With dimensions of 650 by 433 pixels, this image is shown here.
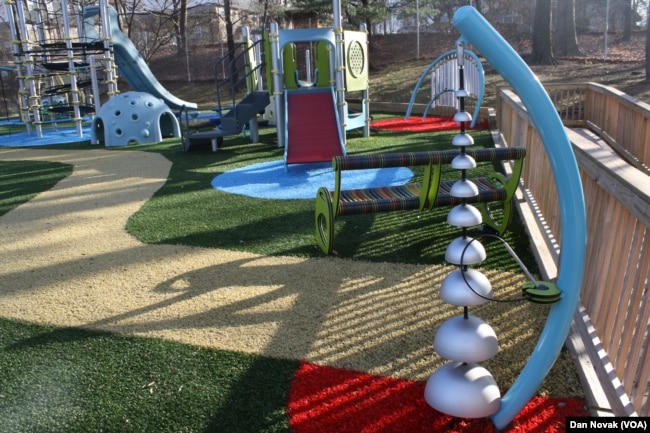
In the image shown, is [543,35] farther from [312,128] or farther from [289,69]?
[312,128]

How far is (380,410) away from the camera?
289 centimetres

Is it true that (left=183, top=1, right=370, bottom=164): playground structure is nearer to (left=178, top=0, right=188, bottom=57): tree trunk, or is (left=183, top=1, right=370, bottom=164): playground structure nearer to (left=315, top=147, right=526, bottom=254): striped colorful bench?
(left=315, top=147, right=526, bottom=254): striped colorful bench

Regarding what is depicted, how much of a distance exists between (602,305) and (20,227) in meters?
6.46

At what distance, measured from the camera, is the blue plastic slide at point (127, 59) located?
55.4 feet

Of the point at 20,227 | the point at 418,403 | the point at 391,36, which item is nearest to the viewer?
the point at 418,403

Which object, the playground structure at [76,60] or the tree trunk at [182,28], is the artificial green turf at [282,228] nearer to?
the playground structure at [76,60]

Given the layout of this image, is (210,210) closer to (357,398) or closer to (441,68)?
(357,398)

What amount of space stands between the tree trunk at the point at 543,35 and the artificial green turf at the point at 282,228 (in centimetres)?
1478

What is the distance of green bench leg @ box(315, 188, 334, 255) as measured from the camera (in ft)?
16.5

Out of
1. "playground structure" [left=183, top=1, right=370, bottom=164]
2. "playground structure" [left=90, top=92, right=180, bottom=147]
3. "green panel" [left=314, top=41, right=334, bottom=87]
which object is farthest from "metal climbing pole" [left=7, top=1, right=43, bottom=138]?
"green panel" [left=314, top=41, right=334, bottom=87]

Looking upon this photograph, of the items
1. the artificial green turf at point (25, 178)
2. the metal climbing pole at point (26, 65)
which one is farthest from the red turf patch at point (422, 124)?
the metal climbing pole at point (26, 65)

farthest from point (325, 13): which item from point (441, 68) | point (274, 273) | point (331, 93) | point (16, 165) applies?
point (274, 273)

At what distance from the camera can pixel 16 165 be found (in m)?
11.3

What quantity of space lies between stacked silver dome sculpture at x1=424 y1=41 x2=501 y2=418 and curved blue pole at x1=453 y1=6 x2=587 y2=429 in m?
0.29
